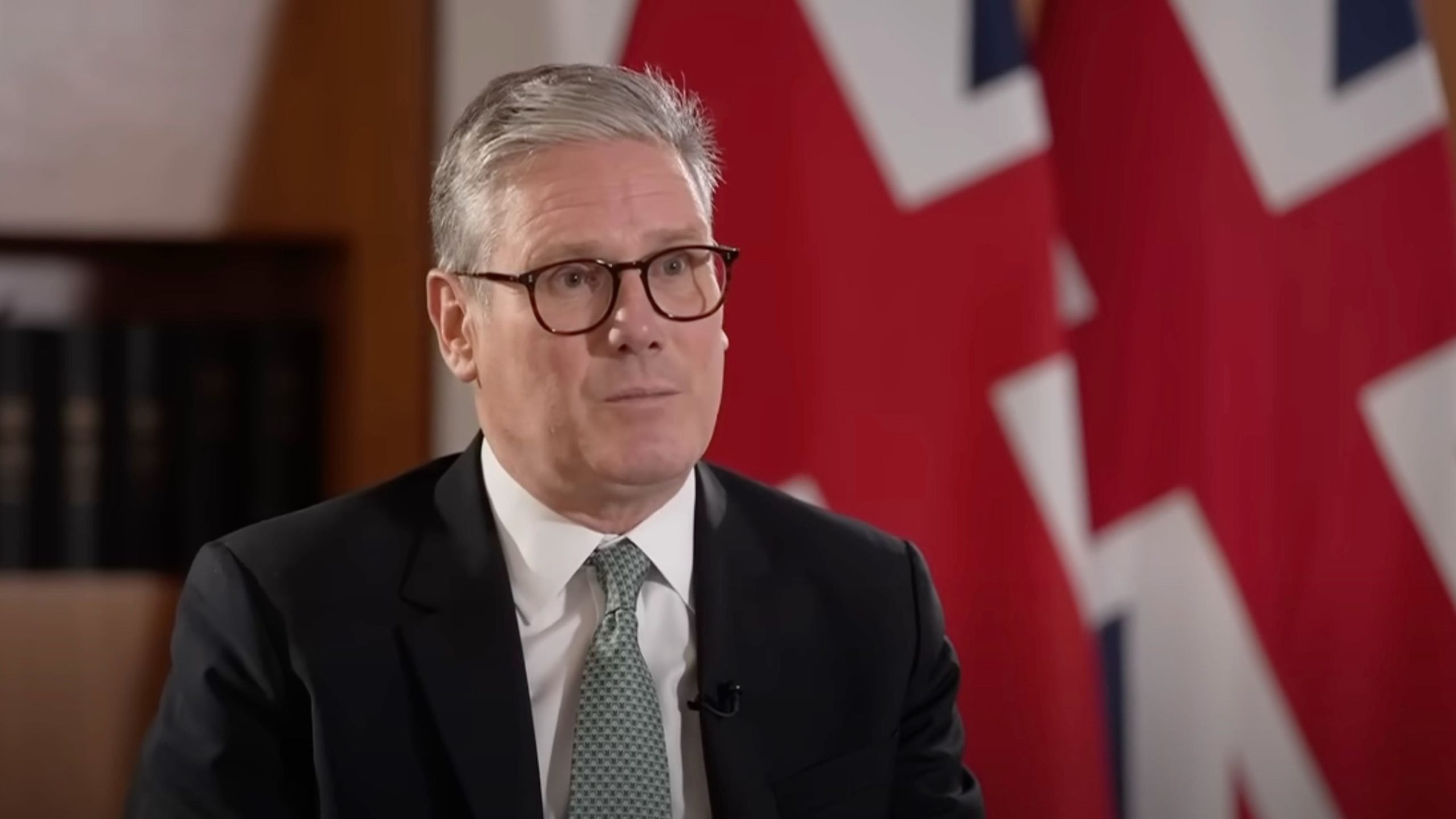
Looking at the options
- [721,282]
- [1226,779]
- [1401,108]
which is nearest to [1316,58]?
[1401,108]

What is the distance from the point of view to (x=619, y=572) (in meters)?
1.65

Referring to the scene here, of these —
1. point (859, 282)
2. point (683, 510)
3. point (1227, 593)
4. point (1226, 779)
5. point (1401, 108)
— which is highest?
point (1401, 108)

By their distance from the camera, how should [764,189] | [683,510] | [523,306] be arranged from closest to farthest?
[523,306] → [683,510] → [764,189]

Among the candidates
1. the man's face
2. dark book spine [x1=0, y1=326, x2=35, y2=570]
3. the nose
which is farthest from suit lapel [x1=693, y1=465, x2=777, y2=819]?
dark book spine [x1=0, y1=326, x2=35, y2=570]

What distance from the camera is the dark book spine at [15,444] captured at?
8.54ft

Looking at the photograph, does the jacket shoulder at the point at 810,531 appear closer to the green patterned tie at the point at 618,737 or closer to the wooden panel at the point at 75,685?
the green patterned tie at the point at 618,737

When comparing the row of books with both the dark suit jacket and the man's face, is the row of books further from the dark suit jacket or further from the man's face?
the man's face

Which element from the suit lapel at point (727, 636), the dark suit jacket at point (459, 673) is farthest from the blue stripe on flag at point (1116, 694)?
the suit lapel at point (727, 636)

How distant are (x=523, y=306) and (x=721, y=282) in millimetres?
206

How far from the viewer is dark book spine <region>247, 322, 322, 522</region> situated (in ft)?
8.89

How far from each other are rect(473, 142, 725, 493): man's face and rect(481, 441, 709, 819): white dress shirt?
0.24ft

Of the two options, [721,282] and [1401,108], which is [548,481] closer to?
[721,282]

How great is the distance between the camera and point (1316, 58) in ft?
9.12

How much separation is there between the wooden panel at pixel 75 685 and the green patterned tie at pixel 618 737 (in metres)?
1.32
